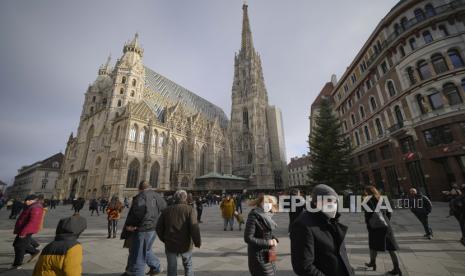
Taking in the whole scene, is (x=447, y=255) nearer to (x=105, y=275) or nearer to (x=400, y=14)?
(x=105, y=275)

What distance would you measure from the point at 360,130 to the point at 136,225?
26350mm

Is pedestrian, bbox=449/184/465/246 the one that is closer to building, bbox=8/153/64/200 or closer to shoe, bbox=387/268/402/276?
shoe, bbox=387/268/402/276

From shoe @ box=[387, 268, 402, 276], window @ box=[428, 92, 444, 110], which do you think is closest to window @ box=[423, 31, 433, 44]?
window @ box=[428, 92, 444, 110]

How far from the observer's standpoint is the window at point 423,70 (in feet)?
51.9

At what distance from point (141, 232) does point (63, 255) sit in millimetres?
1461

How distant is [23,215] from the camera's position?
4664mm

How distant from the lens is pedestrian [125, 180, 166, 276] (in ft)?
11.9

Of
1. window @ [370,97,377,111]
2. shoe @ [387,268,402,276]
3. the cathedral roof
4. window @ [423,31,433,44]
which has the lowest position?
shoe @ [387,268,402,276]

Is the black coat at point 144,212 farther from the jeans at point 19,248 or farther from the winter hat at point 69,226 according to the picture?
the jeans at point 19,248

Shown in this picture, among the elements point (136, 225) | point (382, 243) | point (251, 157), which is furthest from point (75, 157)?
point (382, 243)

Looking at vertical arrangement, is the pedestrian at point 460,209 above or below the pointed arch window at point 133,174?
below

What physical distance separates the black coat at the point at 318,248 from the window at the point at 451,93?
19962mm

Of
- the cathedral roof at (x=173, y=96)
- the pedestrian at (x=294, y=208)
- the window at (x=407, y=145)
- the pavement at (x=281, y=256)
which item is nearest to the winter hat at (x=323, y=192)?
the pavement at (x=281, y=256)

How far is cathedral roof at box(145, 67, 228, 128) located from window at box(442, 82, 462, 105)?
133 feet
